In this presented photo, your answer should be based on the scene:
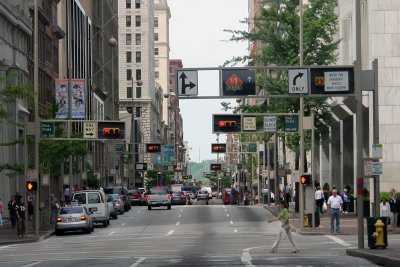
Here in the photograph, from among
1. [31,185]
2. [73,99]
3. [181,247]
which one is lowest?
[181,247]

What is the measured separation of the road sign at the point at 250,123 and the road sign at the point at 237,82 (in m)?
21.4

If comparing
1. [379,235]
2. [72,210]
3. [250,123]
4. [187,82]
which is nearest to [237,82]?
[187,82]

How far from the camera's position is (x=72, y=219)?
51.0 meters

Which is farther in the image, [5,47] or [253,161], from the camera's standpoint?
[253,161]

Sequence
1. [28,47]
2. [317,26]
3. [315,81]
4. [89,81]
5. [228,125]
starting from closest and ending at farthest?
1. [315,81]
2. [228,125]
3. [317,26]
4. [28,47]
5. [89,81]

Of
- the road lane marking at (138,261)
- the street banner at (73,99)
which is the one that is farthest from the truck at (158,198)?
the road lane marking at (138,261)

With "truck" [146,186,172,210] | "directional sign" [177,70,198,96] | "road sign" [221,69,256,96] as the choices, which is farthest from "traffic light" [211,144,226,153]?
"directional sign" [177,70,198,96]

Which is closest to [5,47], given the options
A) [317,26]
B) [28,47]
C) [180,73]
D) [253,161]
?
[28,47]

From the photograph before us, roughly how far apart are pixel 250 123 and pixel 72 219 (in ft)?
46.2

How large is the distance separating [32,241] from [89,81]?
63.8 meters

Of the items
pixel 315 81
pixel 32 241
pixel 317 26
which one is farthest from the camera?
pixel 317 26

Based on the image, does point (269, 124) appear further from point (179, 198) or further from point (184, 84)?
point (179, 198)

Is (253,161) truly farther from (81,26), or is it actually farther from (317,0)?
(317,0)

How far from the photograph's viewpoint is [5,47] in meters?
63.8
